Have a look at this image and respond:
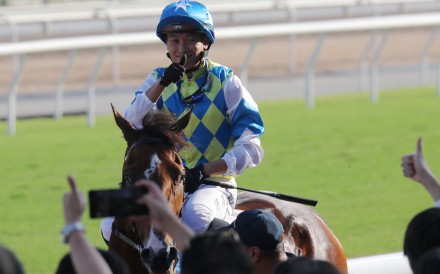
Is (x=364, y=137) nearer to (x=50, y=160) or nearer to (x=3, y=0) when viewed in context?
(x=50, y=160)

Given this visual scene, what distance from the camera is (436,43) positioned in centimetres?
2359

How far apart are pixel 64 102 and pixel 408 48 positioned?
11582 millimetres

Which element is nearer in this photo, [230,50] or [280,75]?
[280,75]

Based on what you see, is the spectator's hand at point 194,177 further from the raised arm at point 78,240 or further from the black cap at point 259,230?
the raised arm at point 78,240

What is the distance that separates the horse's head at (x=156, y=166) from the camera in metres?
4.49

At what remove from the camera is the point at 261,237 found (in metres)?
4.45

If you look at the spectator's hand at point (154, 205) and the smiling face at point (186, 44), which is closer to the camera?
the spectator's hand at point (154, 205)

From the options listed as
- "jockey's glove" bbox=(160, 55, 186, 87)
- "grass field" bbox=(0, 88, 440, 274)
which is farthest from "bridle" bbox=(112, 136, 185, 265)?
"grass field" bbox=(0, 88, 440, 274)

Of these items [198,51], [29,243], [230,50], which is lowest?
[230,50]

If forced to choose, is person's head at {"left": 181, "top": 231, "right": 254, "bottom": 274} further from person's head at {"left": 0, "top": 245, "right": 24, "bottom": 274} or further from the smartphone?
person's head at {"left": 0, "top": 245, "right": 24, "bottom": 274}

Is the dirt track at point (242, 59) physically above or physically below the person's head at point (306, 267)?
below

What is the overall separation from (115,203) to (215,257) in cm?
42

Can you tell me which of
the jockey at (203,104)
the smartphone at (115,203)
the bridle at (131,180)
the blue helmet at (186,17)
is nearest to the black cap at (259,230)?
the bridle at (131,180)

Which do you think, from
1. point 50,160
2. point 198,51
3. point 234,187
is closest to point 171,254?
point 234,187
